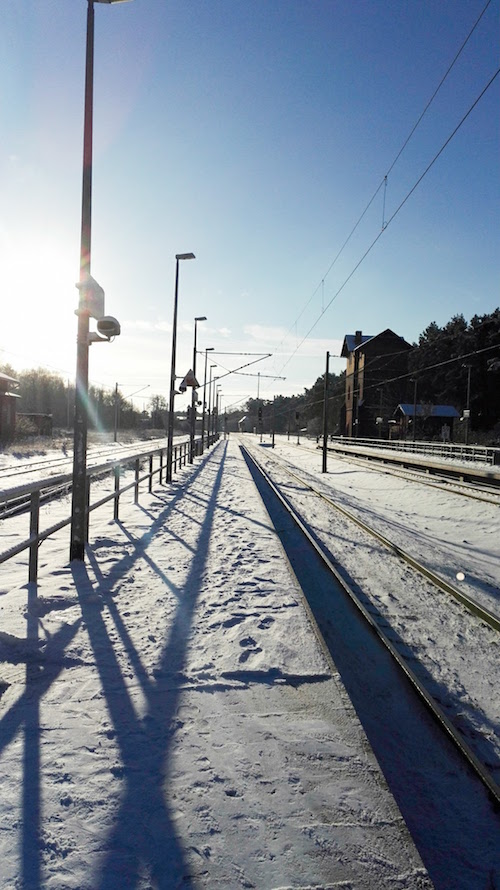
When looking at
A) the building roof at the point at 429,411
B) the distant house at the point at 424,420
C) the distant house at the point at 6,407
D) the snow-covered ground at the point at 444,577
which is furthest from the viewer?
the distant house at the point at 424,420

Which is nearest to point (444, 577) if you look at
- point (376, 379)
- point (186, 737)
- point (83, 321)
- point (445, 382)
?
point (186, 737)

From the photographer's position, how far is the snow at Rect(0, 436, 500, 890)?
87.7 inches

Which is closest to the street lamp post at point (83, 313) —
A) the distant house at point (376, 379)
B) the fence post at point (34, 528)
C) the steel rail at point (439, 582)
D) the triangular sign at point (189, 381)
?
the fence post at point (34, 528)

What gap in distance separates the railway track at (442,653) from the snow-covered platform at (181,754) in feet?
2.22

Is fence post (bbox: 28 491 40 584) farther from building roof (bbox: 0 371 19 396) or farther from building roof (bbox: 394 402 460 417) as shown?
building roof (bbox: 394 402 460 417)

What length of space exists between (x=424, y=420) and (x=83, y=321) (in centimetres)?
6513

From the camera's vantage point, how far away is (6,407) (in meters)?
42.3

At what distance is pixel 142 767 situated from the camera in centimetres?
282

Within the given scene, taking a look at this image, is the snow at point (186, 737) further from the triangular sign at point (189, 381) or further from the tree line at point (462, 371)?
the tree line at point (462, 371)

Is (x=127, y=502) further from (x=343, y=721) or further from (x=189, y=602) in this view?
(x=343, y=721)

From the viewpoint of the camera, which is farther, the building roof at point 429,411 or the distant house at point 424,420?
the distant house at point 424,420

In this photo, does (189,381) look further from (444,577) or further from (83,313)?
(444,577)

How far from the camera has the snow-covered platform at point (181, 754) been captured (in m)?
2.21

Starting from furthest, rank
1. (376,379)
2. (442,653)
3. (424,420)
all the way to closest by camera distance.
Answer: (376,379) → (424,420) → (442,653)
